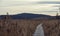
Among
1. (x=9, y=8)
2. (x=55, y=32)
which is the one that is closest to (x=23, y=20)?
(x=9, y=8)

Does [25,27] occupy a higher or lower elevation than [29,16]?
lower

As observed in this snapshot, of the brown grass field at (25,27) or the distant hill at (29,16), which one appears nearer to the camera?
the distant hill at (29,16)

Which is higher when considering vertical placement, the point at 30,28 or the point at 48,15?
the point at 48,15

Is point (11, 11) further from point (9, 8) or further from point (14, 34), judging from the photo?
point (14, 34)

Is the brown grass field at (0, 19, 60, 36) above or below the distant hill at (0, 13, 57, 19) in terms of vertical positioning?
below

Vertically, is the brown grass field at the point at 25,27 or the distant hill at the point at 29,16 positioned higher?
the distant hill at the point at 29,16

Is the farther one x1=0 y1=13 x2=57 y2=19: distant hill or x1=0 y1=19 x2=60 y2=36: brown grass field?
x1=0 y1=19 x2=60 y2=36: brown grass field

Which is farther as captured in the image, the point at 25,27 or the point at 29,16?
the point at 25,27

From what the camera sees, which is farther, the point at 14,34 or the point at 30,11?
the point at 14,34
